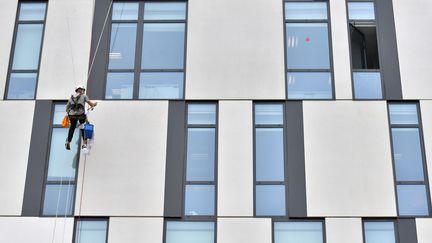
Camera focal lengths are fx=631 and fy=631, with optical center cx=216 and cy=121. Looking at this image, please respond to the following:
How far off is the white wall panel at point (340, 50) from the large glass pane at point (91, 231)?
6.84 metres

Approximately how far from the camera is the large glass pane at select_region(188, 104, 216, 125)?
1642cm

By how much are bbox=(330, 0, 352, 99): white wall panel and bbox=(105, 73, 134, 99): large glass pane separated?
5.45m

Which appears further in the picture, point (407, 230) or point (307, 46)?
point (307, 46)

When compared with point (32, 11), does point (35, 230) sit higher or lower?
lower

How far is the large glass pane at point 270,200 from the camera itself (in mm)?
15539

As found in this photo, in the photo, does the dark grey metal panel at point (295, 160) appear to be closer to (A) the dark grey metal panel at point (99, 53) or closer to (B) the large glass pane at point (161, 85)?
(B) the large glass pane at point (161, 85)

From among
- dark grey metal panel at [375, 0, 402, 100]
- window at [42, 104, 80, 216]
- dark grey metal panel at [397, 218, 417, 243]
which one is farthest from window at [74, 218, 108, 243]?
dark grey metal panel at [375, 0, 402, 100]

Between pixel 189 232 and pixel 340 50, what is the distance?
20.5 ft

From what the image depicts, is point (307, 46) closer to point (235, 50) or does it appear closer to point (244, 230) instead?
point (235, 50)

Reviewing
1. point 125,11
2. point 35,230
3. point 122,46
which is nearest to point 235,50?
point 122,46

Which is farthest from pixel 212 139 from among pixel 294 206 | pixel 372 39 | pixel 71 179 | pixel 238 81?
pixel 372 39

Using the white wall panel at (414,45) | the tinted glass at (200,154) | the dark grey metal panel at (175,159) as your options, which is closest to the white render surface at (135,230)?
the dark grey metal panel at (175,159)

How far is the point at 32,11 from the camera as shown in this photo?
692 inches

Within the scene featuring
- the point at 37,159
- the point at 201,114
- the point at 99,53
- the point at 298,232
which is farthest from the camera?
the point at 99,53
